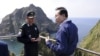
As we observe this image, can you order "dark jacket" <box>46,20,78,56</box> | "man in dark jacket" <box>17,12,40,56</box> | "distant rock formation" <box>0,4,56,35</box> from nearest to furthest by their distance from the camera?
"dark jacket" <box>46,20,78,56</box>, "man in dark jacket" <box>17,12,40,56</box>, "distant rock formation" <box>0,4,56,35</box>

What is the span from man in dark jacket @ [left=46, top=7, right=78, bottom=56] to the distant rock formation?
467ft

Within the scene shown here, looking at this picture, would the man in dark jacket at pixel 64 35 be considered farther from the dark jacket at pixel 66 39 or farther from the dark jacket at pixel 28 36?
the dark jacket at pixel 28 36

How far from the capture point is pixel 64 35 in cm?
439

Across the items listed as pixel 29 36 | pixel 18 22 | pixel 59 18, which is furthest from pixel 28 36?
pixel 18 22

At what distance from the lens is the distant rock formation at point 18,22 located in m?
156

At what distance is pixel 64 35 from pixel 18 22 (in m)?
161

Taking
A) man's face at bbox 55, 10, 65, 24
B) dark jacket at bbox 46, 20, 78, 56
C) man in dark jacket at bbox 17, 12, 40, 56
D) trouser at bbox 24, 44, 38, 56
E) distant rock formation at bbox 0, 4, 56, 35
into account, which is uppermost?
man's face at bbox 55, 10, 65, 24

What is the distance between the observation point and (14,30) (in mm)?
155250

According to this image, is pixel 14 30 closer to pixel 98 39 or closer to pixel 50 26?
pixel 50 26

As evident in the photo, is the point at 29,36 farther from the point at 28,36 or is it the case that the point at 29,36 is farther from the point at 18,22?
the point at 18,22

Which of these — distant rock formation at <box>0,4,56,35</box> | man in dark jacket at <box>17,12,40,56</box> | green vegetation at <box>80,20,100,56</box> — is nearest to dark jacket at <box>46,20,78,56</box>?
man in dark jacket at <box>17,12,40,56</box>

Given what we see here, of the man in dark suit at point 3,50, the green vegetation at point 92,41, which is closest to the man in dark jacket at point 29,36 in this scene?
the man in dark suit at point 3,50

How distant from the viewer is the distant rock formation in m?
156

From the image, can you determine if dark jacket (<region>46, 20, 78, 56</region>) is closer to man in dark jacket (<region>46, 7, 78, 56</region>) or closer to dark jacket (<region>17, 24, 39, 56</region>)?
man in dark jacket (<region>46, 7, 78, 56</region>)
